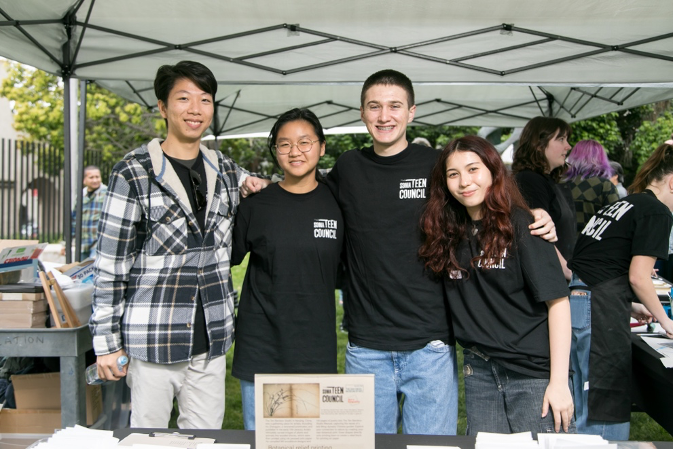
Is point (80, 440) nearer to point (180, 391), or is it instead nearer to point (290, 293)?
point (180, 391)

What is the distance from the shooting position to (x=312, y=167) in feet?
7.32

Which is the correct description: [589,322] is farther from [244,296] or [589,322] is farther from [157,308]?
[157,308]

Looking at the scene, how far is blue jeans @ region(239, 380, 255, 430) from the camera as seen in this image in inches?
81.4

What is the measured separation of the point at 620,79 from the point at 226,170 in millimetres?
3068

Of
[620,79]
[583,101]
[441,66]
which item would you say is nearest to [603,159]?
[620,79]

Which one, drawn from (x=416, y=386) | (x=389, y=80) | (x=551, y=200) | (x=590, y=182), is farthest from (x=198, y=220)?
(x=590, y=182)

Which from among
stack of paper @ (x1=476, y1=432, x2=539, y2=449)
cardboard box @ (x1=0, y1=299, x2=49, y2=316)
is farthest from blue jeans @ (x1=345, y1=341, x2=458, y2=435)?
cardboard box @ (x1=0, y1=299, x2=49, y2=316)

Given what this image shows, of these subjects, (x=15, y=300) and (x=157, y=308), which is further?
(x=15, y=300)

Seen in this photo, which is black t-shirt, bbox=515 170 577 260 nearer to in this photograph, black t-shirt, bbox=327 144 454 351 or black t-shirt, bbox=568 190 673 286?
black t-shirt, bbox=568 190 673 286

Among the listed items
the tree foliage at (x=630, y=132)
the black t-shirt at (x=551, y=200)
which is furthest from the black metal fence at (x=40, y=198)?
the tree foliage at (x=630, y=132)

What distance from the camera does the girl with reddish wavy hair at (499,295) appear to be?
72.3 inches

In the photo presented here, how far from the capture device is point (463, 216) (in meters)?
2.03

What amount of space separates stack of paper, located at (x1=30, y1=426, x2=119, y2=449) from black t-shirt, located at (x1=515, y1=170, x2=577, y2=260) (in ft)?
8.32

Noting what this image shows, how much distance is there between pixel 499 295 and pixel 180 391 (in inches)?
49.9
